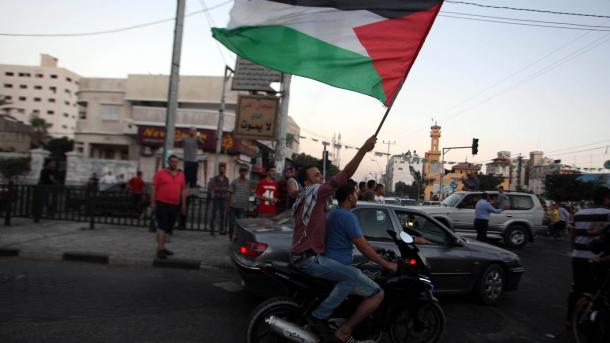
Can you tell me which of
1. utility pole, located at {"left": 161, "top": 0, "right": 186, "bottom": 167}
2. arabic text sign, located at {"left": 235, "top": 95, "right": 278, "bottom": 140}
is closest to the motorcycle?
utility pole, located at {"left": 161, "top": 0, "right": 186, "bottom": 167}

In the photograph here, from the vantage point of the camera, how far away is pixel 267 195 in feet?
29.4

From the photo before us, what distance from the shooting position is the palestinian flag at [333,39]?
4.57m

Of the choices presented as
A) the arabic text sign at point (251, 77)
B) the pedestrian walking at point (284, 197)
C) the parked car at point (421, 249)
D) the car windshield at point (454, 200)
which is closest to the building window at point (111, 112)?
the arabic text sign at point (251, 77)

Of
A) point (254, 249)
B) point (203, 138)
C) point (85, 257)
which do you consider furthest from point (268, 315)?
point (203, 138)

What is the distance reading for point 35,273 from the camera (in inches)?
257

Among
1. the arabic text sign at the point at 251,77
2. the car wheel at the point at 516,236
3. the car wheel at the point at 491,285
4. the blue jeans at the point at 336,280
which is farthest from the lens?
the arabic text sign at the point at 251,77

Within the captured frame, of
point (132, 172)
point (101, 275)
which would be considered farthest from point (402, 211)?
point (132, 172)

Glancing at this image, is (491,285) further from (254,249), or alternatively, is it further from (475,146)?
(475,146)

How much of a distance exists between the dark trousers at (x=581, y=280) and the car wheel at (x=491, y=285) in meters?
1.28

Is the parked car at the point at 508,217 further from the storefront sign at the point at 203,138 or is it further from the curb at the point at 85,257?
the storefront sign at the point at 203,138

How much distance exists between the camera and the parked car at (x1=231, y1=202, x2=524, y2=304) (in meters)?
5.19

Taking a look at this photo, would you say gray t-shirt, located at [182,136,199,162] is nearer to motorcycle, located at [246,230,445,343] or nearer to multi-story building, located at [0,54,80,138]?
motorcycle, located at [246,230,445,343]

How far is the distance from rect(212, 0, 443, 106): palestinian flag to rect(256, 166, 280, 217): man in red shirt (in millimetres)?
4556

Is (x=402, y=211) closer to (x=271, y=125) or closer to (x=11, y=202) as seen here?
(x=271, y=125)
